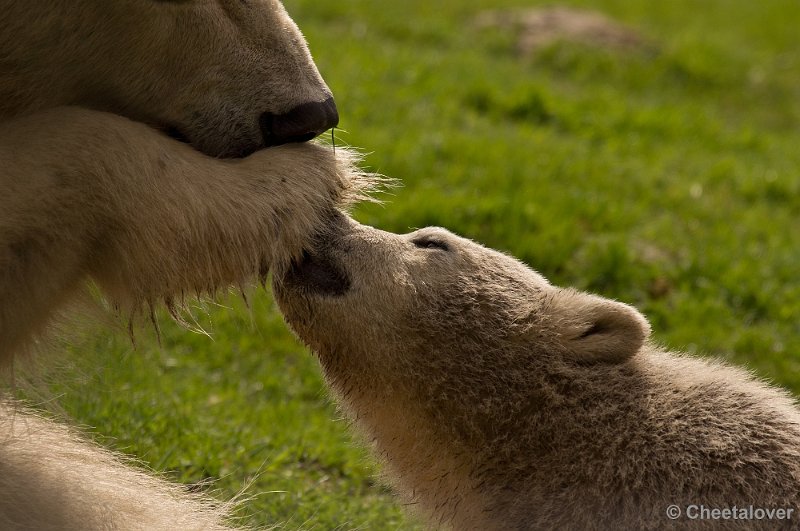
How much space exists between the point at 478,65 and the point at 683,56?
135 inches

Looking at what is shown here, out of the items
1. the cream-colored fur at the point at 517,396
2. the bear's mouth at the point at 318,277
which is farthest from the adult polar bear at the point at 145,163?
the cream-colored fur at the point at 517,396

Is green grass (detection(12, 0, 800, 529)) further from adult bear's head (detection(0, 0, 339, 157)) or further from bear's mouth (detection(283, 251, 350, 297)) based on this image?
adult bear's head (detection(0, 0, 339, 157))

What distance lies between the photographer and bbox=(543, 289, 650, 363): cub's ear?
4453mm

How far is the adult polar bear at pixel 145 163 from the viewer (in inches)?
155

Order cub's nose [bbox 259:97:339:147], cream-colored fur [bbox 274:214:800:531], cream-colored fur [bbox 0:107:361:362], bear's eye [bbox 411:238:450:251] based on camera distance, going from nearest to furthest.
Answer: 1. cream-colored fur [bbox 0:107:361:362]
2. cream-colored fur [bbox 274:214:800:531]
3. cub's nose [bbox 259:97:339:147]
4. bear's eye [bbox 411:238:450:251]

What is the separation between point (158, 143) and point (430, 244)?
4.24ft

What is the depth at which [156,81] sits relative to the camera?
4.38 metres

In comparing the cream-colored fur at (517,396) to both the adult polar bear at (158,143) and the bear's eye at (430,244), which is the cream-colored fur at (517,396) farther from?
the adult polar bear at (158,143)

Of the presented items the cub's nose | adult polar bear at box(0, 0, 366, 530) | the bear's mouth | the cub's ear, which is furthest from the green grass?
the cub's ear

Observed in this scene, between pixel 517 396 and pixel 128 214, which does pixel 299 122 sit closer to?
pixel 128 214

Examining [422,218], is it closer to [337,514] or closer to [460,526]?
[337,514]

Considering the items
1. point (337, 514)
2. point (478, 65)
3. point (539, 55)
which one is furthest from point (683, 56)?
point (337, 514)

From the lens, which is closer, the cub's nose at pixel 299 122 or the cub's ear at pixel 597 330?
the cub's nose at pixel 299 122

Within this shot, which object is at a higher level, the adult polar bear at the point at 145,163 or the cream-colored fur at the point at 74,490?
the adult polar bear at the point at 145,163
